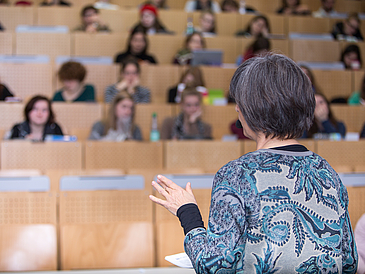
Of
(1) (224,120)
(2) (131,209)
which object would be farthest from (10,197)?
(1) (224,120)

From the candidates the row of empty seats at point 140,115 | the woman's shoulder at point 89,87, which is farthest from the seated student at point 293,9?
the woman's shoulder at point 89,87

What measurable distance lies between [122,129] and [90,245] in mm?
1547

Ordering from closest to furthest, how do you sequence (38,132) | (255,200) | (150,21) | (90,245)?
1. (255,200)
2. (90,245)
3. (38,132)
4. (150,21)

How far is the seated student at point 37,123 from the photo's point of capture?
3088mm

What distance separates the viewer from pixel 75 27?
16.0ft

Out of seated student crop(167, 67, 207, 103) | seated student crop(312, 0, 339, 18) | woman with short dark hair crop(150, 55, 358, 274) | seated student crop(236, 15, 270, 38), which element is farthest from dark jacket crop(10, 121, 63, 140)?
seated student crop(312, 0, 339, 18)

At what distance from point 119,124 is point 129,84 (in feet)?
2.12

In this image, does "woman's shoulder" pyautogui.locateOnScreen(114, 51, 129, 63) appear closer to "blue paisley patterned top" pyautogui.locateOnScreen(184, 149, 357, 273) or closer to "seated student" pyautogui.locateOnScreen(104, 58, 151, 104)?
"seated student" pyautogui.locateOnScreen(104, 58, 151, 104)

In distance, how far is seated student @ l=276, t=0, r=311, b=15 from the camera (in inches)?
222

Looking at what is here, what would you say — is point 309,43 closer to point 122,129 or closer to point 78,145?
point 122,129

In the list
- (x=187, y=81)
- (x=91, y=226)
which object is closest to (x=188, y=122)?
(x=187, y=81)

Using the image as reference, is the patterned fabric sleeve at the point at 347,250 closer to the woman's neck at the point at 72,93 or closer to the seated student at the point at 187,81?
the seated student at the point at 187,81

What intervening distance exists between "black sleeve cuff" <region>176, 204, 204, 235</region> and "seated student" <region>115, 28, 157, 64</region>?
3615mm

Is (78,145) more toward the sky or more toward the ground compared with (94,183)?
more toward the sky
